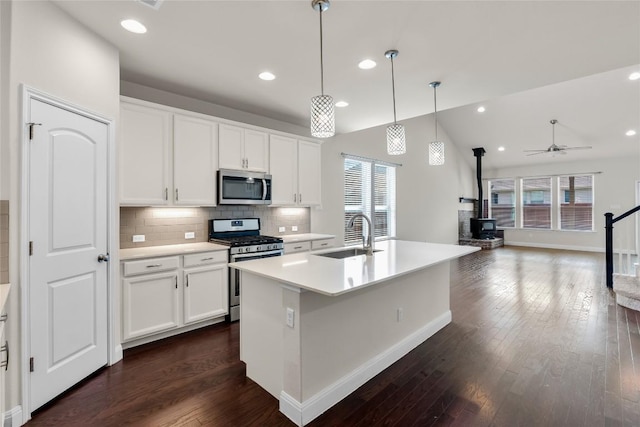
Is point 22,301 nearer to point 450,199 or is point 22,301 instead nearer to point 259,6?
point 259,6

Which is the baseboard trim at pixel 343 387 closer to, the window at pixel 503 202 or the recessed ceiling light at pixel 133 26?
the recessed ceiling light at pixel 133 26

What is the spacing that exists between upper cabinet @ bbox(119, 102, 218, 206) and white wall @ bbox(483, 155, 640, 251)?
9.29 metres

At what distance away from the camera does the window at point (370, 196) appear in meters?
5.90

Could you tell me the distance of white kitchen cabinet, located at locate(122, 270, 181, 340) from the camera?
2.76 metres

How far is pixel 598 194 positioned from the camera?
862 centimetres

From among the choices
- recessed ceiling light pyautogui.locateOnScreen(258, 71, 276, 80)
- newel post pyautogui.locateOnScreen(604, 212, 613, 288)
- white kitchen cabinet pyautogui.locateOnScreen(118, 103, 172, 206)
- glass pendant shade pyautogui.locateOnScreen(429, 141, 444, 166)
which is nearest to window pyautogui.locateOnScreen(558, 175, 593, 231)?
newel post pyautogui.locateOnScreen(604, 212, 613, 288)

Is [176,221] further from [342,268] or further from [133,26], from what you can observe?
[342,268]

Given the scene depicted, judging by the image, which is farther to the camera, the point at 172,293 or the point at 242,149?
the point at 242,149

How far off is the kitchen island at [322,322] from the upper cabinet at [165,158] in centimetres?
143

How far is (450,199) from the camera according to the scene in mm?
9281

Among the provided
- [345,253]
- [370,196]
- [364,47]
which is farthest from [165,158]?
[370,196]

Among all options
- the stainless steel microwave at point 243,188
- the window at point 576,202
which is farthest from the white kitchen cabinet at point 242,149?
the window at point 576,202

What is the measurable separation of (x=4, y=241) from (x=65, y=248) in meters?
0.36

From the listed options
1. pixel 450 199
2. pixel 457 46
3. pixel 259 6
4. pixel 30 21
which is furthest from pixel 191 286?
pixel 450 199
